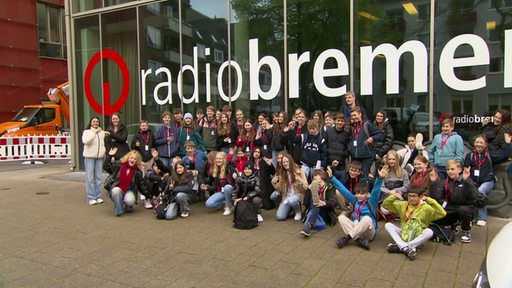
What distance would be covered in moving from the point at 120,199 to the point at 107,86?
22.3ft

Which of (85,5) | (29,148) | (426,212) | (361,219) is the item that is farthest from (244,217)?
(29,148)

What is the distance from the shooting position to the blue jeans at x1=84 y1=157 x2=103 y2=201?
8273 millimetres

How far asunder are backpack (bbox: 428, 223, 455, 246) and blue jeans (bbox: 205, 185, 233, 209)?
3.23 m

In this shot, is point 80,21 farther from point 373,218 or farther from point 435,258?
point 435,258

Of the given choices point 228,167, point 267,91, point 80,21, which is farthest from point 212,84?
point 80,21

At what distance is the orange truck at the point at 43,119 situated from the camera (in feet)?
55.8

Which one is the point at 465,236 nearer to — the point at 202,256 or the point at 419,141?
the point at 419,141

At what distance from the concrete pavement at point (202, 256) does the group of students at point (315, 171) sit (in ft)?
0.87

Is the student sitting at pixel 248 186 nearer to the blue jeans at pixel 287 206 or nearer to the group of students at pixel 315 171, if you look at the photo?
the group of students at pixel 315 171

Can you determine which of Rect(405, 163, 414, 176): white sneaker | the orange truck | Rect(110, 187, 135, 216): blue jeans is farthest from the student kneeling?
the orange truck

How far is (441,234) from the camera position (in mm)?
5352

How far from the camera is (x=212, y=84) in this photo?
10.9m

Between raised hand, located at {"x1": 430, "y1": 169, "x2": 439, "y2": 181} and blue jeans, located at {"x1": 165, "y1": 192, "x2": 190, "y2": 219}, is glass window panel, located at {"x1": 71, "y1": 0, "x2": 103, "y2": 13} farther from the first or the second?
raised hand, located at {"x1": 430, "y1": 169, "x2": 439, "y2": 181}

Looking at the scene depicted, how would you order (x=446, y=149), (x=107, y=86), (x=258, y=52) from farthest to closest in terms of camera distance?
(x=107, y=86), (x=258, y=52), (x=446, y=149)
